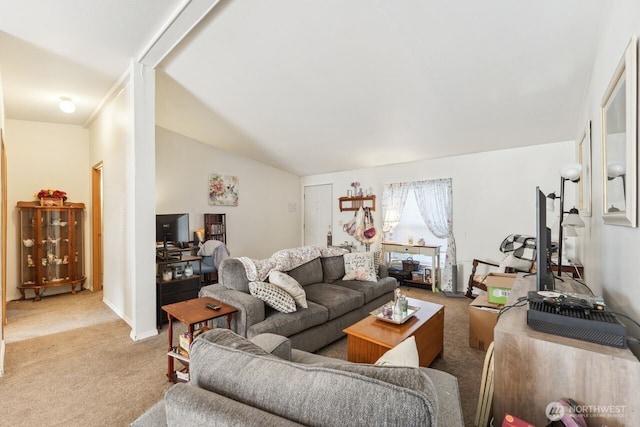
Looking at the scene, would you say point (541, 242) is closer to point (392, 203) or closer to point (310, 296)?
point (310, 296)

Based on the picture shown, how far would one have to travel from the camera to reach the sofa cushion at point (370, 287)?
130 inches

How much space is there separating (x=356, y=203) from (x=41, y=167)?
5.30 meters

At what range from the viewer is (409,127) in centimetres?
391

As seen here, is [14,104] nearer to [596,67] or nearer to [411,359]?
[411,359]

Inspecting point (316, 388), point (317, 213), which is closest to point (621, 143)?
point (316, 388)

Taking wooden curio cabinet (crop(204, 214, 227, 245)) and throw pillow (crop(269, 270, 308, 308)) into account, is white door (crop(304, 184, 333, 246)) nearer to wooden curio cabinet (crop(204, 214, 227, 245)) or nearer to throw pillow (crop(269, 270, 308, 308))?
wooden curio cabinet (crop(204, 214, 227, 245))

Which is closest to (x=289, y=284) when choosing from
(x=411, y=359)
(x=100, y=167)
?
(x=411, y=359)

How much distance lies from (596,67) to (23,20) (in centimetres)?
442

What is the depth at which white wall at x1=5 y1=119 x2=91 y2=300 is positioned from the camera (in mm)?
4254

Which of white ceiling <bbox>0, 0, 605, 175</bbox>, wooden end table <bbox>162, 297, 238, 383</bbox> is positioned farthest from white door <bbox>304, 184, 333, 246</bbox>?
wooden end table <bbox>162, 297, 238, 383</bbox>

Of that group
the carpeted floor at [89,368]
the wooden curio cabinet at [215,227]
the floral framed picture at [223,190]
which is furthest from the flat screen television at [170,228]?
the floral framed picture at [223,190]

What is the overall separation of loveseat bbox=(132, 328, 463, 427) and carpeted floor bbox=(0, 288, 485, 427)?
1.49m

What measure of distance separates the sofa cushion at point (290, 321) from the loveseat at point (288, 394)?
137 cm

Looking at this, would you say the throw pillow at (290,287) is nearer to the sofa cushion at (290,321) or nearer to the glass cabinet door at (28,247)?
the sofa cushion at (290,321)
